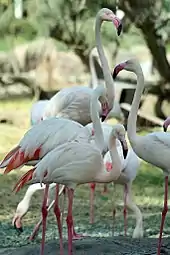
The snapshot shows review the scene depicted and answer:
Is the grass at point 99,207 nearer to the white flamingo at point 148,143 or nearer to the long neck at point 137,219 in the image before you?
the long neck at point 137,219

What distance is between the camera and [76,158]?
456 centimetres

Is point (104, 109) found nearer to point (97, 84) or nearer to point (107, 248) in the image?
point (107, 248)

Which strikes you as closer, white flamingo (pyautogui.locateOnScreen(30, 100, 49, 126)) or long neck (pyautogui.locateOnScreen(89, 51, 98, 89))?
white flamingo (pyautogui.locateOnScreen(30, 100, 49, 126))

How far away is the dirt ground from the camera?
467 centimetres

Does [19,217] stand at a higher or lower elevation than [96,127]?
lower

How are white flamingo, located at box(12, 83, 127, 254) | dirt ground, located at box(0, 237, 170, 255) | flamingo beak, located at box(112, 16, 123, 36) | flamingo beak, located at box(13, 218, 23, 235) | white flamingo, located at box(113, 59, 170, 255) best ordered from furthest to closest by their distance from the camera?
1. flamingo beak, located at box(13, 218, 23, 235)
2. flamingo beak, located at box(112, 16, 123, 36)
3. white flamingo, located at box(113, 59, 170, 255)
4. dirt ground, located at box(0, 237, 170, 255)
5. white flamingo, located at box(12, 83, 127, 254)

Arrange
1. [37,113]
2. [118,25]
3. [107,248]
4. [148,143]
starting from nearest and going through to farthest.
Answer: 1. [107,248]
2. [148,143]
3. [118,25]
4. [37,113]

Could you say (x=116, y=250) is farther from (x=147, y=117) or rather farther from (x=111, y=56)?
(x=111, y=56)

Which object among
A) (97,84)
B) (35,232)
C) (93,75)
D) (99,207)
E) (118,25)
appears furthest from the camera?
(93,75)

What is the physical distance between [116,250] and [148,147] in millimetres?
742

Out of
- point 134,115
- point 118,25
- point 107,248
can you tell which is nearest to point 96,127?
point 134,115

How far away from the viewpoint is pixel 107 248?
4.70 meters

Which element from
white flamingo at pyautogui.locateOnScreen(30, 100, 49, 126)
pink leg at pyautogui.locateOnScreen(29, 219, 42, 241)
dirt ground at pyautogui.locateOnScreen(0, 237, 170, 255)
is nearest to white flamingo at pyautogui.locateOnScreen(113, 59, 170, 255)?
dirt ground at pyautogui.locateOnScreen(0, 237, 170, 255)

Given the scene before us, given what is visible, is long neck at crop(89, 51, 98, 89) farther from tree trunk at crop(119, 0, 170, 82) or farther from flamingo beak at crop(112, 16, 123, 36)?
flamingo beak at crop(112, 16, 123, 36)
